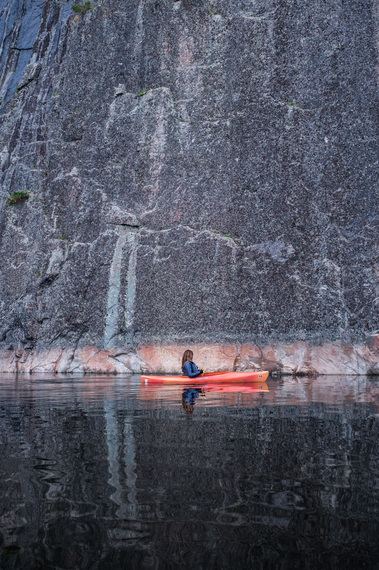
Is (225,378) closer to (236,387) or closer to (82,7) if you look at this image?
(236,387)

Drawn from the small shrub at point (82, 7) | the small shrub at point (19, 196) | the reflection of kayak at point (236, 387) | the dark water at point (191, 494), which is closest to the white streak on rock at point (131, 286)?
the small shrub at point (19, 196)

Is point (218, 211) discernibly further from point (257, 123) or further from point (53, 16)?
point (53, 16)

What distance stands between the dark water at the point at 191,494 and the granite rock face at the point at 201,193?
12.0 metres

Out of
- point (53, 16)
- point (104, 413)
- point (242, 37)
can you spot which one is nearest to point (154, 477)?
point (104, 413)

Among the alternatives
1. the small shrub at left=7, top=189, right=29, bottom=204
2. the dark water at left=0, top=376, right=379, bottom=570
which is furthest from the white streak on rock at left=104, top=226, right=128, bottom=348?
the dark water at left=0, top=376, right=379, bottom=570

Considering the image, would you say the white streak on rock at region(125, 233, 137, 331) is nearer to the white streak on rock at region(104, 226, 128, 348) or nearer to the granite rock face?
the granite rock face

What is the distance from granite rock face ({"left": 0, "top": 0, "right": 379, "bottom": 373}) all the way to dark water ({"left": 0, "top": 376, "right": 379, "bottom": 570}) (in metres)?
12.0

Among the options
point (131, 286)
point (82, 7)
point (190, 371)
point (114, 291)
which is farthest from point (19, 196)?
point (190, 371)

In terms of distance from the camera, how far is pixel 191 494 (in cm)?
291

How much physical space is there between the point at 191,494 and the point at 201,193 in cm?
1699

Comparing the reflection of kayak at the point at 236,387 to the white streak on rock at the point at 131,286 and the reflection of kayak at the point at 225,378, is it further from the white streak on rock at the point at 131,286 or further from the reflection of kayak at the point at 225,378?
the white streak on rock at the point at 131,286

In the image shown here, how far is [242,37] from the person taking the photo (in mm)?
20453

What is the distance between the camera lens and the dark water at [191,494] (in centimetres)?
213

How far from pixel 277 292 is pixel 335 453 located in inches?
544
